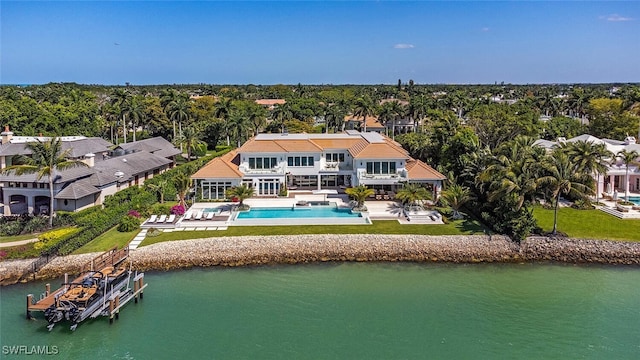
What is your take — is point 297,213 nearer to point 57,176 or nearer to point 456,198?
point 456,198

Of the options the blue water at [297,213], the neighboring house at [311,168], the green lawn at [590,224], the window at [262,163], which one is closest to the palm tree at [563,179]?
the green lawn at [590,224]

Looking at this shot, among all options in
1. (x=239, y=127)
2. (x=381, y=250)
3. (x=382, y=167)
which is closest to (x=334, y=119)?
(x=239, y=127)

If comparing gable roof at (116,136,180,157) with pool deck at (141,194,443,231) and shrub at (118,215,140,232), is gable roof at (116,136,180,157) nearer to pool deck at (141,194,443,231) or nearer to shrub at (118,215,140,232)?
pool deck at (141,194,443,231)

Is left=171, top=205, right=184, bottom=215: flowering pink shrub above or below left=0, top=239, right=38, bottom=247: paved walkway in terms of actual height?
above

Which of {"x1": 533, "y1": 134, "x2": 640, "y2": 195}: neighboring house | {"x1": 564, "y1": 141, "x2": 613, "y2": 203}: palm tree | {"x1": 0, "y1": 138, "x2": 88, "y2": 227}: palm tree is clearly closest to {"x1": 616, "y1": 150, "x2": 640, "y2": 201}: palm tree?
{"x1": 533, "y1": 134, "x2": 640, "y2": 195}: neighboring house

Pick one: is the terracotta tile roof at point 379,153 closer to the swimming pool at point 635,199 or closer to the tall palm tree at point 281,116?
the swimming pool at point 635,199
